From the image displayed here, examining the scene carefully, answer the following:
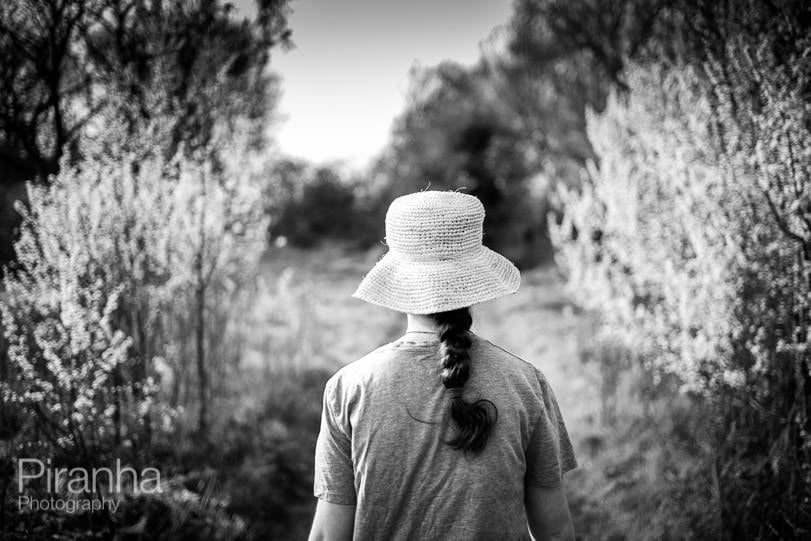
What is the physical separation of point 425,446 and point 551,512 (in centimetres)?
44

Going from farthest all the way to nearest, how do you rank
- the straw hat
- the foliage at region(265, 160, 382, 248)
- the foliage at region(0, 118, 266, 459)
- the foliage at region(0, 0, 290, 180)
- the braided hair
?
the foliage at region(265, 160, 382, 248), the foliage at region(0, 0, 290, 180), the foliage at region(0, 118, 266, 459), the straw hat, the braided hair


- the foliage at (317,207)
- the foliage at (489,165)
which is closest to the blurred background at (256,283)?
the foliage at (489,165)

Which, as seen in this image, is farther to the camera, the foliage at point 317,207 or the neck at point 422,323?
the foliage at point 317,207

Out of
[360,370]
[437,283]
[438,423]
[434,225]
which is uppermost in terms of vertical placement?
[434,225]

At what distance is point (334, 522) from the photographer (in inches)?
57.6

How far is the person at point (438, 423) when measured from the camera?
1.37 metres

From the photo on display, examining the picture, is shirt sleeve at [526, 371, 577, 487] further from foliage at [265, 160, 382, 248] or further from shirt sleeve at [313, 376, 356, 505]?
foliage at [265, 160, 382, 248]

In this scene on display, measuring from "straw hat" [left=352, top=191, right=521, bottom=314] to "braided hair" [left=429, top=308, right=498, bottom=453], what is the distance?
0.10 meters

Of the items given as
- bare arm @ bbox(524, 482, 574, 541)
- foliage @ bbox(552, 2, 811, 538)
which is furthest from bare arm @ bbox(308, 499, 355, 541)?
foliage @ bbox(552, 2, 811, 538)

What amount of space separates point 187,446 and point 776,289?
3703mm

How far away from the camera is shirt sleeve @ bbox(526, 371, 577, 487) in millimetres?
1443

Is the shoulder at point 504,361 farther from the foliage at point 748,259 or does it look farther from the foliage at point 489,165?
the foliage at point 489,165

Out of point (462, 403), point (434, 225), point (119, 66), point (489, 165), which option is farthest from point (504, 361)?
point (489, 165)

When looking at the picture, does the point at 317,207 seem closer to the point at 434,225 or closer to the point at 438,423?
the point at 434,225
